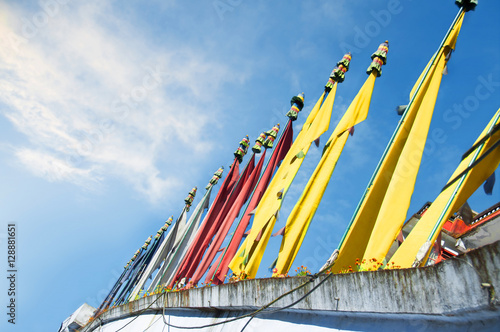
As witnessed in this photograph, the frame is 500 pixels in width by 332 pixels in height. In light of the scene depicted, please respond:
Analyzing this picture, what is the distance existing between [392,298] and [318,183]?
4.82 meters

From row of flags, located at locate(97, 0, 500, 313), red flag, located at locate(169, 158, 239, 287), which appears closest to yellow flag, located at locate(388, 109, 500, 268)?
row of flags, located at locate(97, 0, 500, 313)

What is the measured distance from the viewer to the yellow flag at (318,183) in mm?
8750

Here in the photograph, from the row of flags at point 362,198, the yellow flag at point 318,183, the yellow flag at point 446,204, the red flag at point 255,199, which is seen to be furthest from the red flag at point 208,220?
the yellow flag at point 446,204

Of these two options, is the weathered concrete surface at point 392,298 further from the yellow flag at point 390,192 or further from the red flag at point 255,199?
the red flag at point 255,199

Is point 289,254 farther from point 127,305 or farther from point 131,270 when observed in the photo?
point 131,270

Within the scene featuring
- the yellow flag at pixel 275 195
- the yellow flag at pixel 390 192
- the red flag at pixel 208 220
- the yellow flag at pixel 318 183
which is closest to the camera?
the yellow flag at pixel 390 192

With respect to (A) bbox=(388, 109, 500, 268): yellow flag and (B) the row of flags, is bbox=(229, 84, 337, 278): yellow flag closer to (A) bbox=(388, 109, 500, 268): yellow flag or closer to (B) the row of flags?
(B) the row of flags

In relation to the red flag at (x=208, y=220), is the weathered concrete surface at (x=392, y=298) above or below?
below

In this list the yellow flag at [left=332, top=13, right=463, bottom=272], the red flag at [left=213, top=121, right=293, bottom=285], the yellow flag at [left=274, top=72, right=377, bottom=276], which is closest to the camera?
the yellow flag at [left=332, top=13, right=463, bottom=272]

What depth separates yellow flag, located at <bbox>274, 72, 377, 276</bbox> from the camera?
875 centimetres

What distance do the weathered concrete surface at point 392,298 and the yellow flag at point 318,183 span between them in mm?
1674

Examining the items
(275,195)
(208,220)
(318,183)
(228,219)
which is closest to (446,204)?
(318,183)

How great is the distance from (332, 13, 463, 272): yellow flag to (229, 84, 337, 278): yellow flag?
2791 millimetres

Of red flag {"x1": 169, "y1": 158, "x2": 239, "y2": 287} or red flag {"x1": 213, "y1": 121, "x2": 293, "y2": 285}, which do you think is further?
red flag {"x1": 169, "y1": 158, "x2": 239, "y2": 287}
